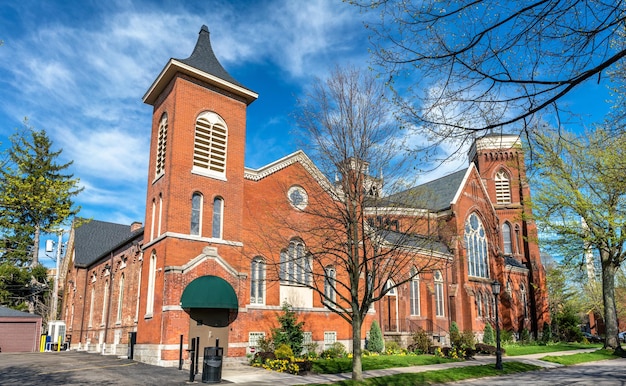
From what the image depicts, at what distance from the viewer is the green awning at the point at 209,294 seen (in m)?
18.6

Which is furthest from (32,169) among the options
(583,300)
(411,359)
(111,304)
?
(583,300)

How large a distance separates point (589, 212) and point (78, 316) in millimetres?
36632

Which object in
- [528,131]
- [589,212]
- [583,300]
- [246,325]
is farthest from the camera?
[583,300]

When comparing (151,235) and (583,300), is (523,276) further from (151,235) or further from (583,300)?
(151,235)

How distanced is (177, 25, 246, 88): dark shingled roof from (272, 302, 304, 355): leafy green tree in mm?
11709

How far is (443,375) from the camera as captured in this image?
56.7 feet

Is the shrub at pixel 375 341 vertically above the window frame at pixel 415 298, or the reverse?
the window frame at pixel 415 298

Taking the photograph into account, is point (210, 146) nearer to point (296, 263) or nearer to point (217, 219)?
point (217, 219)

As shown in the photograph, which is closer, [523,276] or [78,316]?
[78,316]

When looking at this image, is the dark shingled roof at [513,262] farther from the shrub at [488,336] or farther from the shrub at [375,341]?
the shrub at [375,341]

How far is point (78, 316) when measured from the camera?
35.7 m

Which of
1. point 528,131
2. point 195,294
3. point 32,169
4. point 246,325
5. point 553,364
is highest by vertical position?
point 32,169

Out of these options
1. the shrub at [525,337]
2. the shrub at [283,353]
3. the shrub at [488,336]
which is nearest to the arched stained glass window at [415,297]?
the shrub at [488,336]

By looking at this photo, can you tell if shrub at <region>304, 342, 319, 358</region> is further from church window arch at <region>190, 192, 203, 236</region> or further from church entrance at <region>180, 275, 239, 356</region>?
church window arch at <region>190, 192, 203, 236</region>
